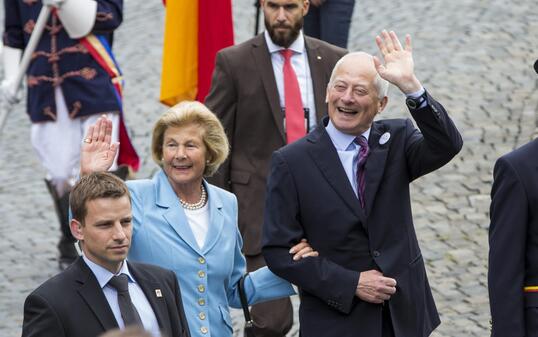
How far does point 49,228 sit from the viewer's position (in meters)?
10.7

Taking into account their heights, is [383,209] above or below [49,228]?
above

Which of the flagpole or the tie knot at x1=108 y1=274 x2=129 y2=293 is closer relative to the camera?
the tie knot at x1=108 y1=274 x2=129 y2=293

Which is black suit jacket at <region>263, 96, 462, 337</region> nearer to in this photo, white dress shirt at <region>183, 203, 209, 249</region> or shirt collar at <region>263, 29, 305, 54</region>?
white dress shirt at <region>183, 203, 209, 249</region>

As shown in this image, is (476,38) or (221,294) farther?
(476,38)

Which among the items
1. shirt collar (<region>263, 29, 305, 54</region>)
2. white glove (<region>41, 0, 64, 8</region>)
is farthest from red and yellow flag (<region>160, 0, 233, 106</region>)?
shirt collar (<region>263, 29, 305, 54</region>)

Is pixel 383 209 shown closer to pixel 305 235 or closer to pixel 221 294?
pixel 305 235

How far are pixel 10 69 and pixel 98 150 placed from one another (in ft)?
11.5

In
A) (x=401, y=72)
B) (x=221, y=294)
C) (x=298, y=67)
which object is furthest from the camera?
(x=298, y=67)

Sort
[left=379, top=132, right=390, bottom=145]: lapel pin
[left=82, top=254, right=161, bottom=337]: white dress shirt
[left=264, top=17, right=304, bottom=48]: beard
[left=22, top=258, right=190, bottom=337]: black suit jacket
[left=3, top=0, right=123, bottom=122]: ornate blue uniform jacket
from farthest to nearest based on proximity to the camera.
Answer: [left=3, top=0, right=123, bottom=122]: ornate blue uniform jacket → [left=264, top=17, right=304, bottom=48]: beard → [left=379, top=132, right=390, bottom=145]: lapel pin → [left=82, top=254, right=161, bottom=337]: white dress shirt → [left=22, top=258, right=190, bottom=337]: black suit jacket

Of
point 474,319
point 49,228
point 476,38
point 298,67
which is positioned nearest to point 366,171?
point 298,67

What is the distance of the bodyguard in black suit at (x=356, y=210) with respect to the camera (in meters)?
6.04

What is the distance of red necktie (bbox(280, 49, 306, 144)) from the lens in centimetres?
795

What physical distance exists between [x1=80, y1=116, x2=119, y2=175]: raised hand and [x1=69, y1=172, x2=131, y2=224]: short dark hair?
0.60 metres

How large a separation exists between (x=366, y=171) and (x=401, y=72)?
45cm
